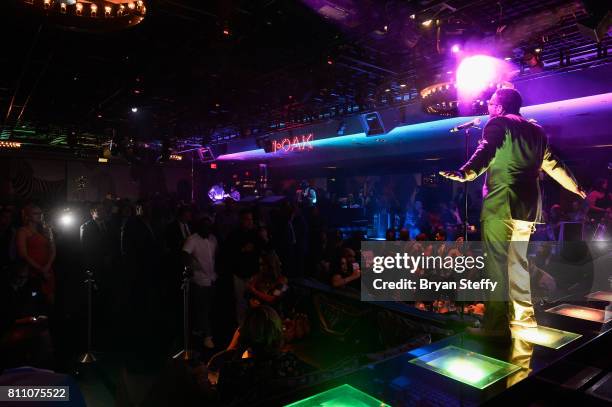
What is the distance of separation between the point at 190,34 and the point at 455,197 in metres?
9.05

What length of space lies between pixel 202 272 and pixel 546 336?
3704 millimetres

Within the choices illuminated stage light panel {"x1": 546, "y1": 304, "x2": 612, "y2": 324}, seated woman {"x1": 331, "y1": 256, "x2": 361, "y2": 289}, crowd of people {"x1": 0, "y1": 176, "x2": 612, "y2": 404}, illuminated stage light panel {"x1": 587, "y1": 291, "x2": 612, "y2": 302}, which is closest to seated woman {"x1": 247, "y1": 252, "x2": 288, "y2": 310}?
crowd of people {"x1": 0, "y1": 176, "x2": 612, "y2": 404}

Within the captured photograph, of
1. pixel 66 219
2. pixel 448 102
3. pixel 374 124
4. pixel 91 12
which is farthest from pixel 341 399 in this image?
pixel 66 219

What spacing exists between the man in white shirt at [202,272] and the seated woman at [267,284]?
0.59 meters

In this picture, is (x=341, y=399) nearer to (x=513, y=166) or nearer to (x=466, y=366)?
(x=466, y=366)

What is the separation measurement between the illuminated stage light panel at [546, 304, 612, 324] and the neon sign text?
32.0 feet

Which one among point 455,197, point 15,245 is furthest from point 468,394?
point 455,197

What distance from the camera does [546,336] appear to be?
2529mm

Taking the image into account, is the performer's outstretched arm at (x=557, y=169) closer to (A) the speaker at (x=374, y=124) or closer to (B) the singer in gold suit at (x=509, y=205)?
(B) the singer in gold suit at (x=509, y=205)

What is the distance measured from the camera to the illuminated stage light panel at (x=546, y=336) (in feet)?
7.89

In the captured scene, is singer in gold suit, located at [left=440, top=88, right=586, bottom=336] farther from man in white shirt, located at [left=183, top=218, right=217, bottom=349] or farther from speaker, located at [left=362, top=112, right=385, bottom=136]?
speaker, located at [left=362, top=112, right=385, bottom=136]

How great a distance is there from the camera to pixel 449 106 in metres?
5.17

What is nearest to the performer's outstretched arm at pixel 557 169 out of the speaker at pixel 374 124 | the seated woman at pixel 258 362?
the seated woman at pixel 258 362

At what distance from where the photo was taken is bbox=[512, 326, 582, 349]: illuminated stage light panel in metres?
2.40
